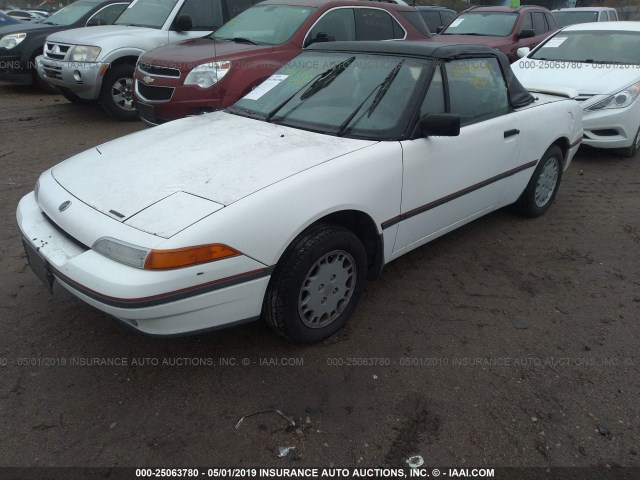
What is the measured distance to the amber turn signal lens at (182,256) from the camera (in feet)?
7.09

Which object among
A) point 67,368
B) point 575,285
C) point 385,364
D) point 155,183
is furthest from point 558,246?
point 67,368

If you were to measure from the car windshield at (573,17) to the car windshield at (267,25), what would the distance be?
9.34 metres

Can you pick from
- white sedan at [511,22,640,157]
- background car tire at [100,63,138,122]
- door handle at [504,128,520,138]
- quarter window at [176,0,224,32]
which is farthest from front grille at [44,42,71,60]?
door handle at [504,128,520,138]

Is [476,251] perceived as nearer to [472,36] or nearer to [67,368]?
[67,368]

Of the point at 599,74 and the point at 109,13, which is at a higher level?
the point at 109,13

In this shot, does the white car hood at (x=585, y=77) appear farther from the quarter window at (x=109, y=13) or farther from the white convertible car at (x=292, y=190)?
the quarter window at (x=109, y=13)

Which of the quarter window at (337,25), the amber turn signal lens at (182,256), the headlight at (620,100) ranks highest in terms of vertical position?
the quarter window at (337,25)

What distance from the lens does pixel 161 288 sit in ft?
7.08

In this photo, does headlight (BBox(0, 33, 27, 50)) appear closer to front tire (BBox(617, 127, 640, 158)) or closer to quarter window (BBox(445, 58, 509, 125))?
quarter window (BBox(445, 58, 509, 125))

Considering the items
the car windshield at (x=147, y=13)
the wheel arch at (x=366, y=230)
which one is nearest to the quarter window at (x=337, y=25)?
the car windshield at (x=147, y=13)

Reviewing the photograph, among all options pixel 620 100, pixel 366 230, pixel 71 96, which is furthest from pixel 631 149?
pixel 71 96

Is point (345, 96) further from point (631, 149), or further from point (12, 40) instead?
point (12, 40)

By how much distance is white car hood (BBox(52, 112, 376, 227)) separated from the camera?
8.13 ft

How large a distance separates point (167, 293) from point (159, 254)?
17 cm
